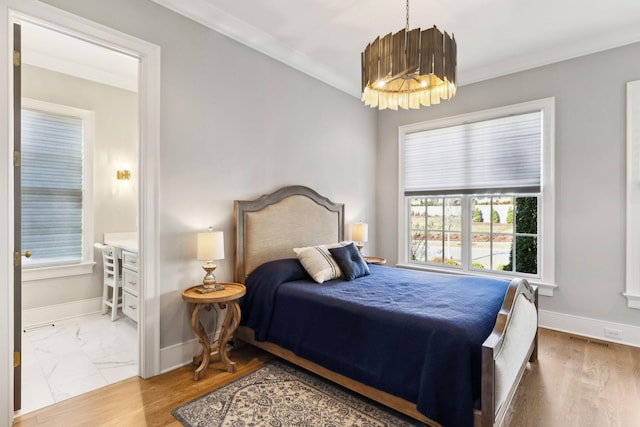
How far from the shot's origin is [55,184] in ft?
12.3

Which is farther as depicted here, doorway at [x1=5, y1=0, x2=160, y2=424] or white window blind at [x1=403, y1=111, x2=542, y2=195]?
white window blind at [x1=403, y1=111, x2=542, y2=195]

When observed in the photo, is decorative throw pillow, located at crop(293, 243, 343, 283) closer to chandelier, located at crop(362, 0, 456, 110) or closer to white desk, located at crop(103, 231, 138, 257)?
chandelier, located at crop(362, 0, 456, 110)

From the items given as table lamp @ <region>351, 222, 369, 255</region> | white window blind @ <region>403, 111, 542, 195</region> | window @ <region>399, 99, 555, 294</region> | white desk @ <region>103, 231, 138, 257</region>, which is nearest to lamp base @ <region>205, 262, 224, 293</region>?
white desk @ <region>103, 231, 138, 257</region>

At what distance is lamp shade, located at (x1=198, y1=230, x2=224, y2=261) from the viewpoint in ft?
8.30

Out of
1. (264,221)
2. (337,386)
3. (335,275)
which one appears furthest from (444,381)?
(264,221)

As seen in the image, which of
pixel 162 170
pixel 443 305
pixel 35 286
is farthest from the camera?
pixel 35 286

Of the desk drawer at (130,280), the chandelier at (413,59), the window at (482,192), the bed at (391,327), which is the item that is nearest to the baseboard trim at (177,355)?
the bed at (391,327)

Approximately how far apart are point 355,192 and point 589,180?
2.54 metres

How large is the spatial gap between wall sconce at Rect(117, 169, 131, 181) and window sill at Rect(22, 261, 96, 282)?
1.10 meters

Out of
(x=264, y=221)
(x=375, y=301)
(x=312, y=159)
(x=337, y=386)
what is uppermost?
(x=312, y=159)

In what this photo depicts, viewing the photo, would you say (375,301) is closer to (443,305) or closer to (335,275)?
(443,305)

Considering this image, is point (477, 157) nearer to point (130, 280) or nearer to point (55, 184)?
point (130, 280)

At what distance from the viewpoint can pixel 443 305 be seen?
217cm

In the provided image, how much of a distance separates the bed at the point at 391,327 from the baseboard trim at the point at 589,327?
3.26 ft
